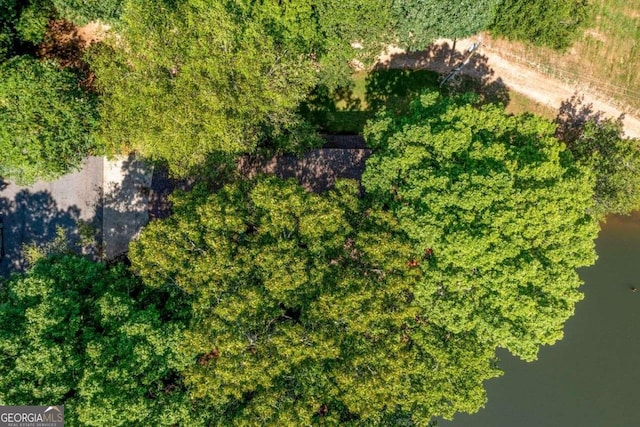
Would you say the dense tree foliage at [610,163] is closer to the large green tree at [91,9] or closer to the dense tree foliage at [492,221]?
the dense tree foliage at [492,221]

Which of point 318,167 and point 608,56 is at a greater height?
point 608,56

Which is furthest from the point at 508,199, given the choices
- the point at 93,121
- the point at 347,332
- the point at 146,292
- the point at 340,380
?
the point at 93,121

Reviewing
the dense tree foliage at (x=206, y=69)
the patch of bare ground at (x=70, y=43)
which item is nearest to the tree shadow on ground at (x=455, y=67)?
the dense tree foliage at (x=206, y=69)

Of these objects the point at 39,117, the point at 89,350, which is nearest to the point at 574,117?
the point at 89,350

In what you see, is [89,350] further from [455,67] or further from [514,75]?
[514,75]

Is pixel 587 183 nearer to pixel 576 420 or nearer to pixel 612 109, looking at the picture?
pixel 612 109
